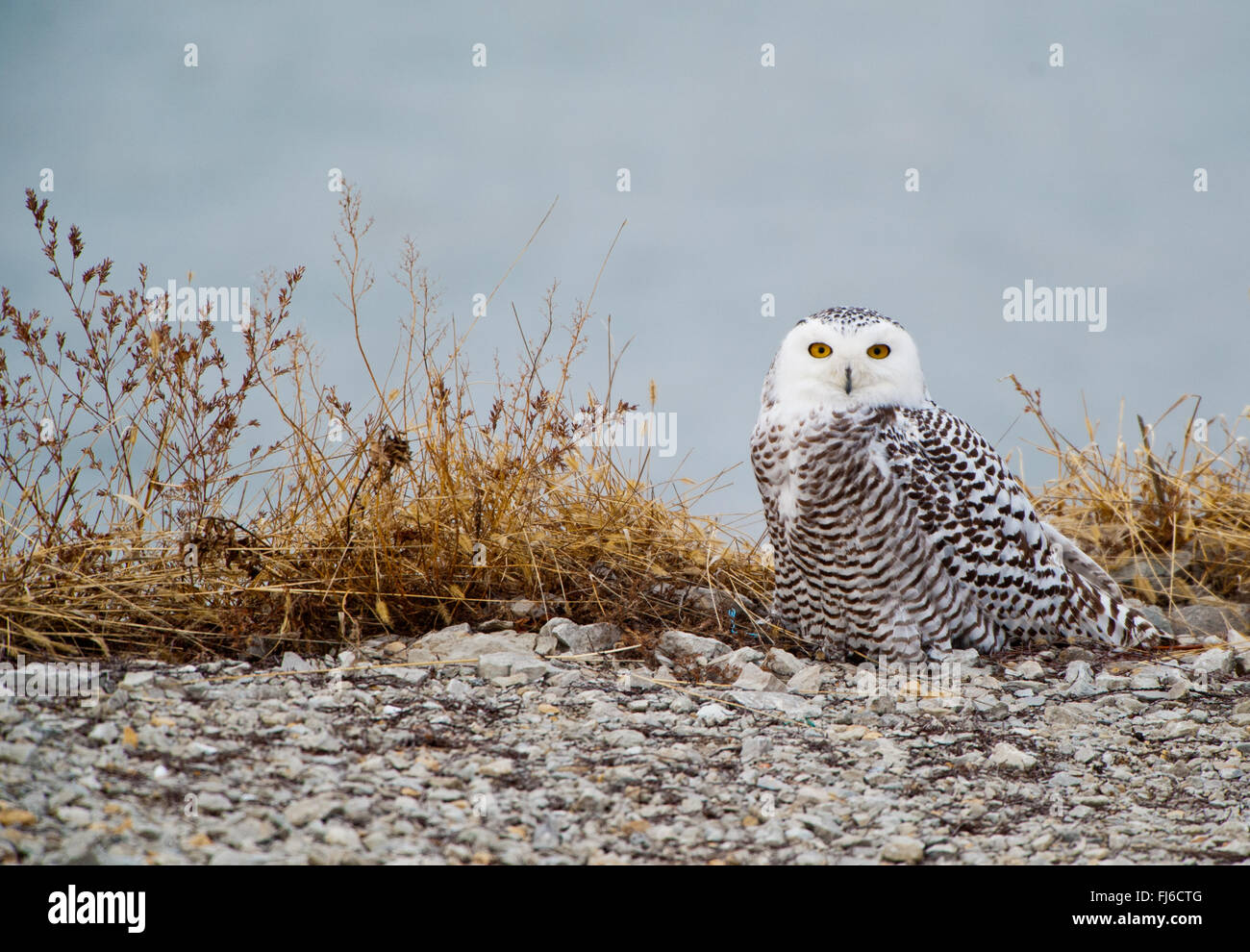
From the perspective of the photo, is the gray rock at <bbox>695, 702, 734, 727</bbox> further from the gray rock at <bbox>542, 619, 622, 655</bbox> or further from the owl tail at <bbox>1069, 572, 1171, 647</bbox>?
the owl tail at <bbox>1069, 572, 1171, 647</bbox>

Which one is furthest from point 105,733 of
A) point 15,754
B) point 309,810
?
point 309,810

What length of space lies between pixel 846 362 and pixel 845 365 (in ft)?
0.05

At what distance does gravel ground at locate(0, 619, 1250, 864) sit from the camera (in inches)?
98.1

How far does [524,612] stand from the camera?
14.6ft

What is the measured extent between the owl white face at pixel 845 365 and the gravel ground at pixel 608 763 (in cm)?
106

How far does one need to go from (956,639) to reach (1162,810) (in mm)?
1417

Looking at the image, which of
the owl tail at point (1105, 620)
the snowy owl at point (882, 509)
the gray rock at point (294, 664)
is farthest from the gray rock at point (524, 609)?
the owl tail at point (1105, 620)

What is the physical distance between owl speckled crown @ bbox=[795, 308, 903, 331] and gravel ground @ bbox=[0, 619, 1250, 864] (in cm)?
132

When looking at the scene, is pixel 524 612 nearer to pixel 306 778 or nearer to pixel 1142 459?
pixel 306 778

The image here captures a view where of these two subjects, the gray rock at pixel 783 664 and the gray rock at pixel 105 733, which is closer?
the gray rock at pixel 105 733

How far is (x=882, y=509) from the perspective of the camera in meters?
4.07

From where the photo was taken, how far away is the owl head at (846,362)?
13.0 ft

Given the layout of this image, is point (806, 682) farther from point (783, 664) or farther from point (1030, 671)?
point (1030, 671)

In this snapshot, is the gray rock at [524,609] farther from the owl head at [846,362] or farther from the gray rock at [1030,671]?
the gray rock at [1030,671]
